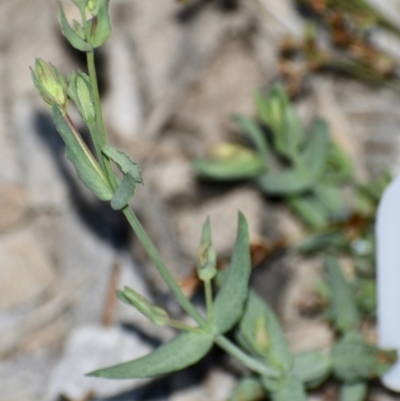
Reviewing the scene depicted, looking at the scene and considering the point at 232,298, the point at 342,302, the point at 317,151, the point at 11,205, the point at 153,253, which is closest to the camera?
the point at 153,253

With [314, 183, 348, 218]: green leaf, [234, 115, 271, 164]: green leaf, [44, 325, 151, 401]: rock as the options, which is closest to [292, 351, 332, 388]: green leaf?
[44, 325, 151, 401]: rock

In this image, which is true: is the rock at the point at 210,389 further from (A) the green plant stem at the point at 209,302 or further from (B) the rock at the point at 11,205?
(B) the rock at the point at 11,205

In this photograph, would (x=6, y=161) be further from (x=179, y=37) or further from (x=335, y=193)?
(x=335, y=193)

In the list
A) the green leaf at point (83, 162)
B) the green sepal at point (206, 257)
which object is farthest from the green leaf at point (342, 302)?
the green leaf at point (83, 162)

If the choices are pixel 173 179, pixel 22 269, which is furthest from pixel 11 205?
pixel 173 179

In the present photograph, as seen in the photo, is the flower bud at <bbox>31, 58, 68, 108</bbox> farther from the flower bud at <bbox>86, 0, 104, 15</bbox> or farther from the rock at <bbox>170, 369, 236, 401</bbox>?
the rock at <bbox>170, 369, 236, 401</bbox>

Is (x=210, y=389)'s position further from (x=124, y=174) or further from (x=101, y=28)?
(x=101, y=28)

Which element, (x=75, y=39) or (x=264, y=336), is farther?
(x=264, y=336)
